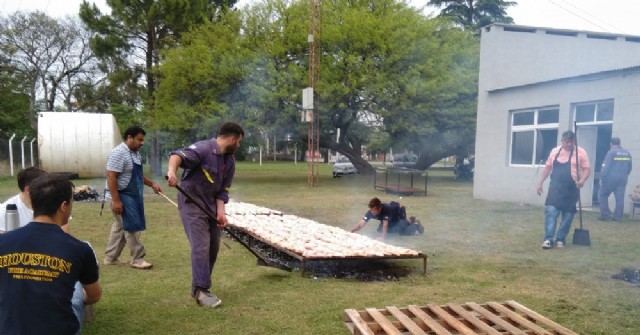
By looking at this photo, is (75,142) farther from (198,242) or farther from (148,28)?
(198,242)

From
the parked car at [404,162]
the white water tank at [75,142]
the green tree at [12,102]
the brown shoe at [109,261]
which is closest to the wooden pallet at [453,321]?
the brown shoe at [109,261]

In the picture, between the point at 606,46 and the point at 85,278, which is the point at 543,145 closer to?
the point at 606,46

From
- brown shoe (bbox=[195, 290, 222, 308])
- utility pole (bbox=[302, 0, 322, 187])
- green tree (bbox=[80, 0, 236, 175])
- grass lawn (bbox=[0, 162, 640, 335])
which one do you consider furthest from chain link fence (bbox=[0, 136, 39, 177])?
brown shoe (bbox=[195, 290, 222, 308])

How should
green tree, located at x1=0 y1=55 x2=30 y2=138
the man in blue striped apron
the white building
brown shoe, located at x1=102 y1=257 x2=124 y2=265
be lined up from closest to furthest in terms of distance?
the man in blue striped apron, brown shoe, located at x1=102 y1=257 x2=124 y2=265, the white building, green tree, located at x1=0 y1=55 x2=30 y2=138

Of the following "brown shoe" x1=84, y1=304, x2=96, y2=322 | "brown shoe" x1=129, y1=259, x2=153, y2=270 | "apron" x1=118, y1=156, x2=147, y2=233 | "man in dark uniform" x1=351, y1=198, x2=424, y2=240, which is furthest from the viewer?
"man in dark uniform" x1=351, y1=198, x2=424, y2=240

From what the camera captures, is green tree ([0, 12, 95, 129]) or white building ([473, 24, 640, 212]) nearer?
white building ([473, 24, 640, 212])

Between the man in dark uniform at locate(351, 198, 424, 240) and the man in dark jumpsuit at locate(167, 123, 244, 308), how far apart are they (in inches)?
123

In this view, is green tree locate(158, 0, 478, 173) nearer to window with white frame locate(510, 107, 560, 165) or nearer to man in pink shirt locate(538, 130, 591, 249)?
window with white frame locate(510, 107, 560, 165)

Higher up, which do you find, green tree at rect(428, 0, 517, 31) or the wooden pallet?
green tree at rect(428, 0, 517, 31)

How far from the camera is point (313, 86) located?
2044 centimetres

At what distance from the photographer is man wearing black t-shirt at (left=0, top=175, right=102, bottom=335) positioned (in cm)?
214

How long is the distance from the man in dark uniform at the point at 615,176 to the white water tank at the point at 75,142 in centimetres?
1745

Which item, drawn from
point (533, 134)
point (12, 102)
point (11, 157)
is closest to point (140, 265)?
point (533, 134)

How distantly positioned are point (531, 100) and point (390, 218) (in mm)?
6851
